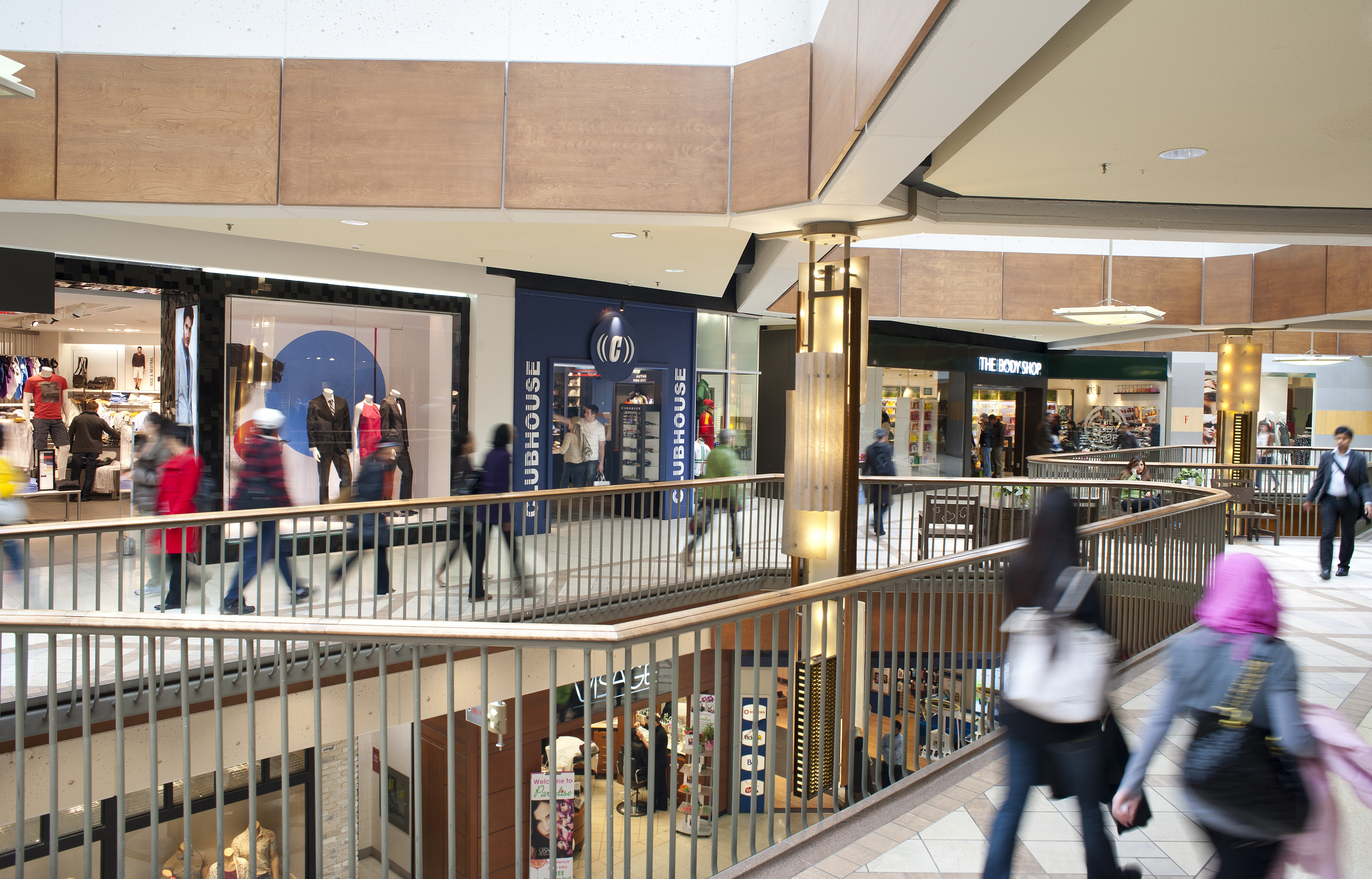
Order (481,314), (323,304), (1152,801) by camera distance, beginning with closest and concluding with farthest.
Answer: (1152,801) < (323,304) < (481,314)

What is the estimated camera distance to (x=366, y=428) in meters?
10.6

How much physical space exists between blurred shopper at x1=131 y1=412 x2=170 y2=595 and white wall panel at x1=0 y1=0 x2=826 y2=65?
3.02 metres

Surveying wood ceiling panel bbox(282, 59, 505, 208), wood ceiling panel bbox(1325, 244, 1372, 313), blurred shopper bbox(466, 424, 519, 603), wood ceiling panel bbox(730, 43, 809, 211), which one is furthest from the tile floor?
wood ceiling panel bbox(1325, 244, 1372, 313)

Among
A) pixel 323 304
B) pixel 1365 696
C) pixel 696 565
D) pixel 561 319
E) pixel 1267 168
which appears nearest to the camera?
pixel 1365 696

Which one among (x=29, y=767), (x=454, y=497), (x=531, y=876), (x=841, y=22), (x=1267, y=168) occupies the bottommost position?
(x=531, y=876)

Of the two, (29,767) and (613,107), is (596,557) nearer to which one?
(613,107)

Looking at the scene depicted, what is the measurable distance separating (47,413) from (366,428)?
4.56 metres

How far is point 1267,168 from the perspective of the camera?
6105 millimetres

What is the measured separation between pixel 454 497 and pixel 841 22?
15.0 ft

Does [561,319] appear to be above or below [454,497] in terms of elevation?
above

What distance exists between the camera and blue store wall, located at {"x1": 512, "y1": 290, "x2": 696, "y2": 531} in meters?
12.1

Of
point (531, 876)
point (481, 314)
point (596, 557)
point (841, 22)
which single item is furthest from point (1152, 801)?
point (481, 314)

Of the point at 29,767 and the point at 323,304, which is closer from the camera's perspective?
the point at 29,767

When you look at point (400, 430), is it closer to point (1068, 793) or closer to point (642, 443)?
point (642, 443)
